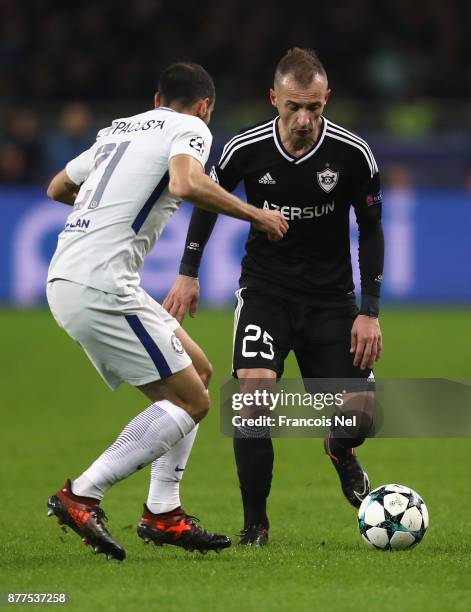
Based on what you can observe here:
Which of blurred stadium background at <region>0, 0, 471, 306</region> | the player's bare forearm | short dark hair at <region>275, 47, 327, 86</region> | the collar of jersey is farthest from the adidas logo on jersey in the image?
blurred stadium background at <region>0, 0, 471, 306</region>

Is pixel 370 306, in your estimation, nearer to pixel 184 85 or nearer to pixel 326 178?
pixel 326 178

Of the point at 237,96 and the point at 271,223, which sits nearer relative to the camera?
the point at 271,223

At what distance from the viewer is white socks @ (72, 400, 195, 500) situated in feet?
17.4

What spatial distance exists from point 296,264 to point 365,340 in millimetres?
497

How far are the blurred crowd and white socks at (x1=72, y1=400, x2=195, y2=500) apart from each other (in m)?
13.8

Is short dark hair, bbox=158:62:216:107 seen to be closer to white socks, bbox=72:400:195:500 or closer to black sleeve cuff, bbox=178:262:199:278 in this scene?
black sleeve cuff, bbox=178:262:199:278

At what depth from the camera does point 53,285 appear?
5414mm

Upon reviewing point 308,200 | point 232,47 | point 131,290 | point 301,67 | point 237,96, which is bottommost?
point 131,290

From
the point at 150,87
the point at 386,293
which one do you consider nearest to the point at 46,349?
the point at 386,293

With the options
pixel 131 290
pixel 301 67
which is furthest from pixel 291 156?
pixel 131 290

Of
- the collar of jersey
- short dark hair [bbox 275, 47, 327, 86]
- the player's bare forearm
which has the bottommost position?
the player's bare forearm

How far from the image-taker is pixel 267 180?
609 cm

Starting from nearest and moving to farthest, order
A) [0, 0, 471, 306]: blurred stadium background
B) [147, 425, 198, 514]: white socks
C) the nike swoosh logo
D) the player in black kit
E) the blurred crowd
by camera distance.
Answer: [147, 425, 198, 514]: white socks → the player in black kit → the nike swoosh logo → [0, 0, 471, 306]: blurred stadium background → the blurred crowd

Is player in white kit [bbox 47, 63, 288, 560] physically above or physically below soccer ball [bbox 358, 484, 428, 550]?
above
